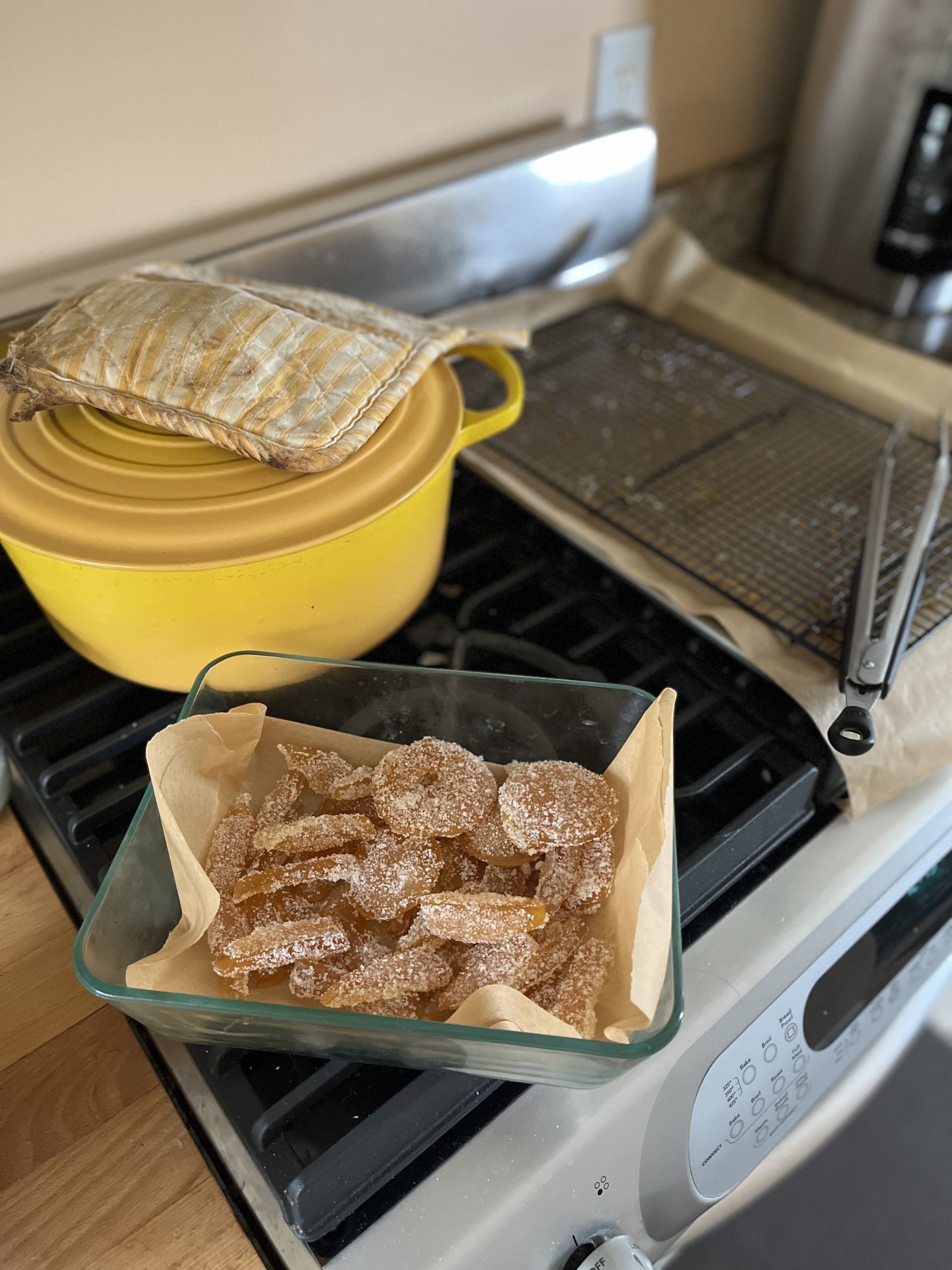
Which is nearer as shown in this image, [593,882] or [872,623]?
[593,882]

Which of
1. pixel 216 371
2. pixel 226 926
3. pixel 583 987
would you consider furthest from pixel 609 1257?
pixel 216 371

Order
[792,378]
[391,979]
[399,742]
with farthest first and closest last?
1. [792,378]
2. [399,742]
3. [391,979]

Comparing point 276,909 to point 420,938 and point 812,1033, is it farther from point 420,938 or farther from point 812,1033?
point 812,1033

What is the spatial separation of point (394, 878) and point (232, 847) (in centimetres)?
8

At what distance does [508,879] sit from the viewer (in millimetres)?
438

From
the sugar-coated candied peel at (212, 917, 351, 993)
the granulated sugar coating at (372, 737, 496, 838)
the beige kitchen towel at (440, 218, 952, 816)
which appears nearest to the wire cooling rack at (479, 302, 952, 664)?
the beige kitchen towel at (440, 218, 952, 816)

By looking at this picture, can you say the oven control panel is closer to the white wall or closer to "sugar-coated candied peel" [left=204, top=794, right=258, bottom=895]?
"sugar-coated candied peel" [left=204, top=794, right=258, bottom=895]

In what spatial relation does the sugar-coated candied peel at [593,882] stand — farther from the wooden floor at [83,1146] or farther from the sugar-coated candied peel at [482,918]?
the wooden floor at [83,1146]

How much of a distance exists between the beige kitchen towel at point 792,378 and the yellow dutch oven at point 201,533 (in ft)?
0.62

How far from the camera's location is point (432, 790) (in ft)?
1.44

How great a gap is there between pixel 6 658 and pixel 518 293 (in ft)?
1.88

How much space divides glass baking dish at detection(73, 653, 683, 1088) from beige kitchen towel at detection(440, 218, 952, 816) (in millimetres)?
165

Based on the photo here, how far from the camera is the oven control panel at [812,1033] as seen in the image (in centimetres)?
45

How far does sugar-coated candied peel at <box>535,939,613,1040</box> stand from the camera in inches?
14.4
